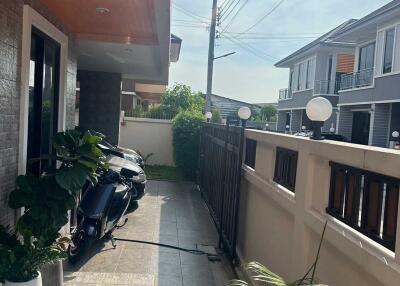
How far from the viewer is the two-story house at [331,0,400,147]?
51.3 feet

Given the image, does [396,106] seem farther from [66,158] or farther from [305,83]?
[66,158]

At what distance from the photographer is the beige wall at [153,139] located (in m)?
13.1

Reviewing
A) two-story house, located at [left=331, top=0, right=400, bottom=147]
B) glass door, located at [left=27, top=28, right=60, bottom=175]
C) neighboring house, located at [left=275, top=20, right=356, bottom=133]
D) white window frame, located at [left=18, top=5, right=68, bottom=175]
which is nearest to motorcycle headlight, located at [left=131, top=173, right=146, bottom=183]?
glass door, located at [left=27, top=28, right=60, bottom=175]

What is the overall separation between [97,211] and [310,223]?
2.67 m

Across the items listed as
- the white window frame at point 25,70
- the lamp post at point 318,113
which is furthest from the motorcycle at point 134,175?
the lamp post at point 318,113

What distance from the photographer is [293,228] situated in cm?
301

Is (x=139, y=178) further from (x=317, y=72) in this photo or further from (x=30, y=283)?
(x=317, y=72)

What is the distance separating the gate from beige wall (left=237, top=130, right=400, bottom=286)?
0.26 meters

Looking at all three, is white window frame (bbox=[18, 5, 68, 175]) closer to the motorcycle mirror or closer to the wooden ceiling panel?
the wooden ceiling panel

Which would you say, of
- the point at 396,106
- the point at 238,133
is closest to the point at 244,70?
the point at 396,106

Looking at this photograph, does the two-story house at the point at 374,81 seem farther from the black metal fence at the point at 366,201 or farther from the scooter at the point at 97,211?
the black metal fence at the point at 366,201

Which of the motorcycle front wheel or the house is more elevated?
the house

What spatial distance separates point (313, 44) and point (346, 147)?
23.0 metres

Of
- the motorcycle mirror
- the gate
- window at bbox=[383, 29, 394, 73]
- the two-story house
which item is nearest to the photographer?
the gate
